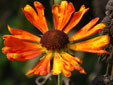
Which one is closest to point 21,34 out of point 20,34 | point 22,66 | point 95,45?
point 20,34

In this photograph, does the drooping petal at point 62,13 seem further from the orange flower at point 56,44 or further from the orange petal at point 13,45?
the orange petal at point 13,45

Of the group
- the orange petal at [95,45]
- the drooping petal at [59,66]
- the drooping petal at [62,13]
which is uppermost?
the drooping petal at [62,13]

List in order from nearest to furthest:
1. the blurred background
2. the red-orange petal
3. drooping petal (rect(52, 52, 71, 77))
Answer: drooping petal (rect(52, 52, 71, 77)), the red-orange petal, the blurred background

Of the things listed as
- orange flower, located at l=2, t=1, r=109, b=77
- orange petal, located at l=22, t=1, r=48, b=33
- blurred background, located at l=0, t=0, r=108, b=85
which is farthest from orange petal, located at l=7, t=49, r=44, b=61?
blurred background, located at l=0, t=0, r=108, b=85

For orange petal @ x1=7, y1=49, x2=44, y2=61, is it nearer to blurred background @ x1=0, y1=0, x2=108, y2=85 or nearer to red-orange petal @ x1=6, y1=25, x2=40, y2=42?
red-orange petal @ x1=6, y1=25, x2=40, y2=42

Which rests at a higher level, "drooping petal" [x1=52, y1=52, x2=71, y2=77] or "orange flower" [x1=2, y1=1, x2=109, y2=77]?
"orange flower" [x1=2, y1=1, x2=109, y2=77]

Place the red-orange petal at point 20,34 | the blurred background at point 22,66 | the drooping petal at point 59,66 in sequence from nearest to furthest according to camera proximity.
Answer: the drooping petal at point 59,66 → the red-orange petal at point 20,34 → the blurred background at point 22,66

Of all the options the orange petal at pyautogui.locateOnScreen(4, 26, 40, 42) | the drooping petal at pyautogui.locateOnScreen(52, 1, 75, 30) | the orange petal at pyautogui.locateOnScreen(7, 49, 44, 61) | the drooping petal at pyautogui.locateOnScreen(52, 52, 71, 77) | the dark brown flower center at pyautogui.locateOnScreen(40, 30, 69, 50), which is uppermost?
the drooping petal at pyautogui.locateOnScreen(52, 1, 75, 30)

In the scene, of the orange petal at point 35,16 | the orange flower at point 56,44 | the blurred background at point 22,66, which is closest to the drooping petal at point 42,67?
the orange flower at point 56,44

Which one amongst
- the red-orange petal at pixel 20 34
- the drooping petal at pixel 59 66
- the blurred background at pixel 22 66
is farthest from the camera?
Result: the blurred background at pixel 22 66
